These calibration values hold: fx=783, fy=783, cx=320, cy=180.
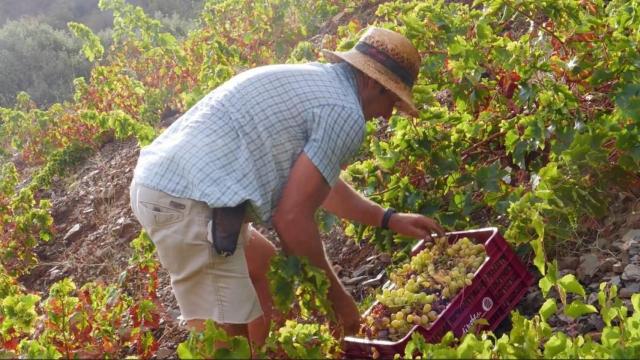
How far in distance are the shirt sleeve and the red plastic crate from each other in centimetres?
62

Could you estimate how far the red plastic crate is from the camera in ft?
8.59

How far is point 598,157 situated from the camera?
9.50 ft

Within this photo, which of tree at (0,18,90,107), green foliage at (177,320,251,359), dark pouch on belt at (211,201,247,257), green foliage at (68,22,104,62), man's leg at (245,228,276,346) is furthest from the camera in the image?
tree at (0,18,90,107)

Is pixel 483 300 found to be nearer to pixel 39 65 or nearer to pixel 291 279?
pixel 291 279

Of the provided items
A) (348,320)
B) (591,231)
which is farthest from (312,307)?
(591,231)

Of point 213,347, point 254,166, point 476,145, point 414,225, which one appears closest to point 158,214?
point 254,166

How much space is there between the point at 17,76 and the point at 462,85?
37.7ft

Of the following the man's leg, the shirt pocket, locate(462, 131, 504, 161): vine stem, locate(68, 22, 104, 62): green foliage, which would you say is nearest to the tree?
locate(68, 22, 104, 62): green foliage

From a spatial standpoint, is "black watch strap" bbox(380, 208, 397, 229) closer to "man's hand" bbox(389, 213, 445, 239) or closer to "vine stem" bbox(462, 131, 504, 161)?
"man's hand" bbox(389, 213, 445, 239)

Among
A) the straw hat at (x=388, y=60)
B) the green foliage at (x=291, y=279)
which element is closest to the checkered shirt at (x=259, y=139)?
the straw hat at (x=388, y=60)

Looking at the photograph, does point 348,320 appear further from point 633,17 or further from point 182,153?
point 633,17

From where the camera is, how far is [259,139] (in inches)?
96.6

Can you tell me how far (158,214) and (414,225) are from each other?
1.04 meters

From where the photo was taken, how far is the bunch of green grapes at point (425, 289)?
273cm
